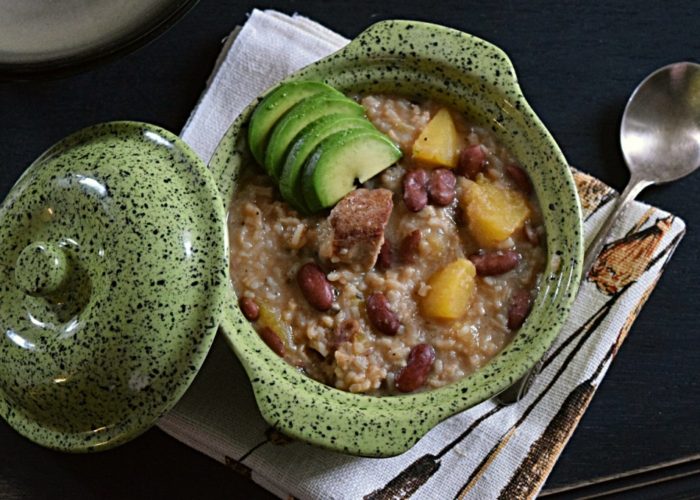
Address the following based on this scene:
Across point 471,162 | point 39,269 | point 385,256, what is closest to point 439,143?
point 471,162

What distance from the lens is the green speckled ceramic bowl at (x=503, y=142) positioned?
84.6 inches

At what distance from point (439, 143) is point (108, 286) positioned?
2.81 ft

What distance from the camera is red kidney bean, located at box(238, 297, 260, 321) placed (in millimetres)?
2295

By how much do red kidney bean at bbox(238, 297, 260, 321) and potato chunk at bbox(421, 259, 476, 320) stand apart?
385mm

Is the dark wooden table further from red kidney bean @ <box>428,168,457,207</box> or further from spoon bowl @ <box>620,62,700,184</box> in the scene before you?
red kidney bean @ <box>428,168,457,207</box>

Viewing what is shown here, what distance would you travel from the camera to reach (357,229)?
226 centimetres

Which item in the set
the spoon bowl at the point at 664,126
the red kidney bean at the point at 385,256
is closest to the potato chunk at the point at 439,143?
the red kidney bean at the point at 385,256

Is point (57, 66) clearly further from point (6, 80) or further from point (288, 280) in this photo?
point (288, 280)

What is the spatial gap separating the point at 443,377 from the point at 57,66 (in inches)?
48.6

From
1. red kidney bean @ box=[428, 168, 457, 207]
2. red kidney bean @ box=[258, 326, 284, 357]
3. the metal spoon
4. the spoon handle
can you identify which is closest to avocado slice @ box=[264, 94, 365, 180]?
red kidney bean @ box=[428, 168, 457, 207]

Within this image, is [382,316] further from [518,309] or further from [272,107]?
[272,107]

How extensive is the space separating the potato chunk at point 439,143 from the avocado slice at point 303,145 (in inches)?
6.0

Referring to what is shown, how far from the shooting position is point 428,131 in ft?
7.99

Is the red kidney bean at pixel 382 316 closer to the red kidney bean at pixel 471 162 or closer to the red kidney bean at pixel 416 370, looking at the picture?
the red kidney bean at pixel 416 370
